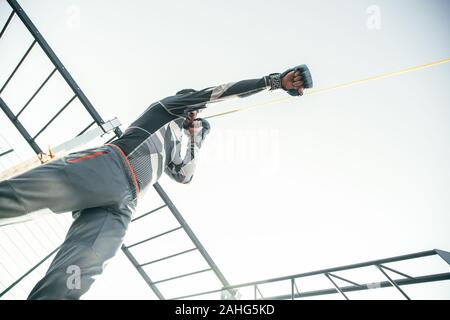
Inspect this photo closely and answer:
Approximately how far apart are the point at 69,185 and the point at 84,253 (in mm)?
293

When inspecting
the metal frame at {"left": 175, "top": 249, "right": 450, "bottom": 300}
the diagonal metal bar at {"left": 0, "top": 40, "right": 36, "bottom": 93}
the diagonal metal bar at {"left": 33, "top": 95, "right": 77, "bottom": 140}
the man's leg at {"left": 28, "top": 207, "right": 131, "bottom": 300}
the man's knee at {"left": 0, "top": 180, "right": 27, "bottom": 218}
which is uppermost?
the diagonal metal bar at {"left": 0, "top": 40, "right": 36, "bottom": 93}

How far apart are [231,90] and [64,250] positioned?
3.98 feet

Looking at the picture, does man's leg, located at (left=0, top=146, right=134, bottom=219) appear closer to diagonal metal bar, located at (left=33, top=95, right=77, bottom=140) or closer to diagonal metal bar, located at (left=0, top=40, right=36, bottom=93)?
diagonal metal bar, located at (left=33, top=95, right=77, bottom=140)

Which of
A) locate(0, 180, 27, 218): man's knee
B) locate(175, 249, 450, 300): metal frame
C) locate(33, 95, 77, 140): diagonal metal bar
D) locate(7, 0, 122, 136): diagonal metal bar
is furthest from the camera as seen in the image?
locate(33, 95, 77, 140): diagonal metal bar

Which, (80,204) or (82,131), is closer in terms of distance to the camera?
(80,204)

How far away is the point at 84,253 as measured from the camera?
43.6 inches

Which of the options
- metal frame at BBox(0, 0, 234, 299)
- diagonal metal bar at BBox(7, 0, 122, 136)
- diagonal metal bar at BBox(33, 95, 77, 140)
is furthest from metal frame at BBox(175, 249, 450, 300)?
diagonal metal bar at BBox(33, 95, 77, 140)

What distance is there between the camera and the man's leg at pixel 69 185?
3.26 feet

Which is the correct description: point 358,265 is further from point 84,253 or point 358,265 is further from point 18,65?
point 18,65

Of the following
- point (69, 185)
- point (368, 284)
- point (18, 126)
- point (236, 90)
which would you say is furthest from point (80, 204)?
point (18, 126)

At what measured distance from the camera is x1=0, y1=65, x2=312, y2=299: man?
1006mm

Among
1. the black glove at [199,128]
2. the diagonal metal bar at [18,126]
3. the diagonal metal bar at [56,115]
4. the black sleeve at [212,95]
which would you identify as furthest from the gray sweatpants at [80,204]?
the diagonal metal bar at [18,126]

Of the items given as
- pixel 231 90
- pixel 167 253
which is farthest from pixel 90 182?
pixel 167 253
